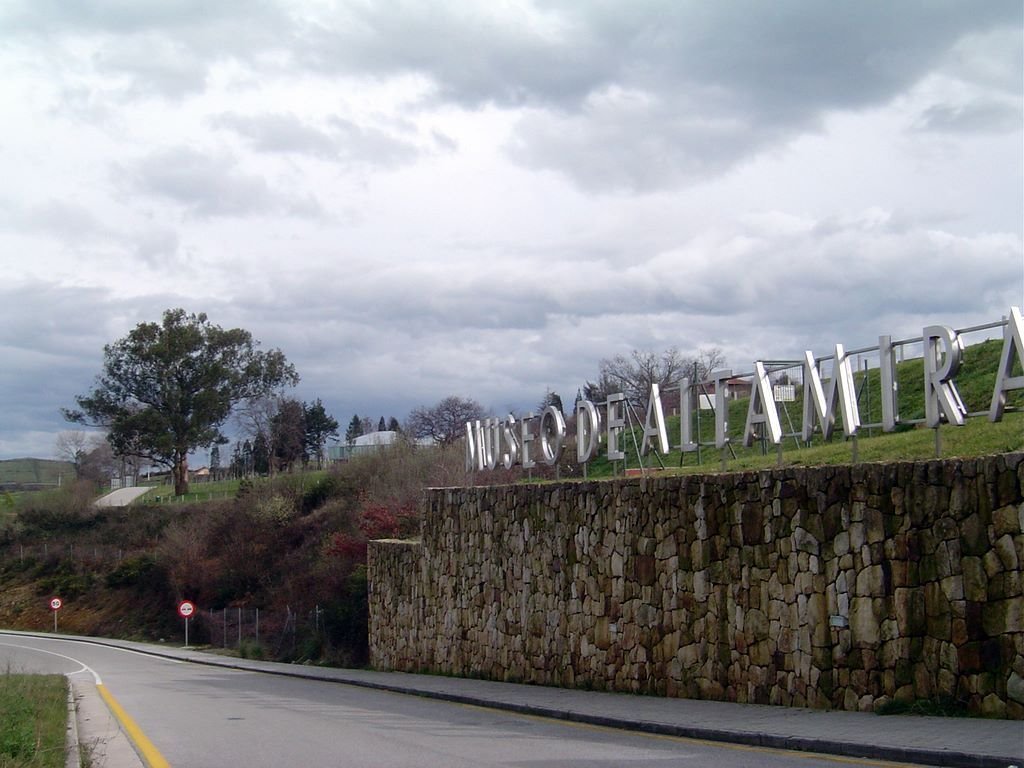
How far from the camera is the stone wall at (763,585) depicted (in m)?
12.2

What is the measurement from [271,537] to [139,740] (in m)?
51.5

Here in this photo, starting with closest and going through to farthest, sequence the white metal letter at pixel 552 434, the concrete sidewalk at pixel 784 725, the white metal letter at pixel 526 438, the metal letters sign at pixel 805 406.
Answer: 1. the concrete sidewalk at pixel 784 725
2. the metal letters sign at pixel 805 406
3. the white metal letter at pixel 552 434
4. the white metal letter at pixel 526 438

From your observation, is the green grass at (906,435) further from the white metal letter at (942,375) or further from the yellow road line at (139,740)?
the yellow road line at (139,740)

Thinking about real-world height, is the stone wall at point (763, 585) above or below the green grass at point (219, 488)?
below

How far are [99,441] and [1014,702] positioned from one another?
13395 centimetres

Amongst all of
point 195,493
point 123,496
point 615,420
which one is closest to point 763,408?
point 615,420

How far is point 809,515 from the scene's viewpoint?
14633 millimetres

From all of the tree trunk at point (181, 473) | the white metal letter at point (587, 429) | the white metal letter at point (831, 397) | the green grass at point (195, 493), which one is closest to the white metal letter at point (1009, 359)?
the white metal letter at point (831, 397)

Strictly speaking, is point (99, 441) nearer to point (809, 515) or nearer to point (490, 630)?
point (490, 630)

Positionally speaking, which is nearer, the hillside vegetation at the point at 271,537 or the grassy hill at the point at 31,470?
the hillside vegetation at the point at 271,537

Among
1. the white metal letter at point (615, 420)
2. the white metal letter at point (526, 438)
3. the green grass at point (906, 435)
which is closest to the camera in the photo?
the green grass at point (906, 435)

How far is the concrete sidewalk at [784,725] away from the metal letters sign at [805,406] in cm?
379

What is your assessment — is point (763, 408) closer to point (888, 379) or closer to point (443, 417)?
point (888, 379)

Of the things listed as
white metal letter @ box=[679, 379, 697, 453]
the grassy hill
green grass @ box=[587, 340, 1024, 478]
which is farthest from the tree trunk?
Result: white metal letter @ box=[679, 379, 697, 453]
